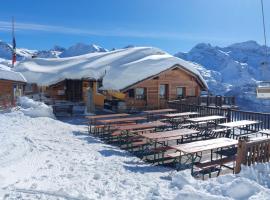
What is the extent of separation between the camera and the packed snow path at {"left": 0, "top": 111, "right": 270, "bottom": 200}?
20.6 ft

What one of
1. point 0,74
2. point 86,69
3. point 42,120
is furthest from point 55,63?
point 42,120

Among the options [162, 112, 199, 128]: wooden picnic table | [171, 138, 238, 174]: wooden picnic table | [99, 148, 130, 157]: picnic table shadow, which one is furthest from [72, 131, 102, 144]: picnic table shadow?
[171, 138, 238, 174]: wooden picnic table

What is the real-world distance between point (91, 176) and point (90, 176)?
0.08 ft

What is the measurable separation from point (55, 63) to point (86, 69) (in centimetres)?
944

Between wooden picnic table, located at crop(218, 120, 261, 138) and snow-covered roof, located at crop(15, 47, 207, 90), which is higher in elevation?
snow-covered roof, located at crop(15, 47, 207, 90)

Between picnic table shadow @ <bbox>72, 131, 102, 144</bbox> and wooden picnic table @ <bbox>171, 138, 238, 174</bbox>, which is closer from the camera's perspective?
wooden picnic table @ <bbox>171, 138, 238, 174</bbox>

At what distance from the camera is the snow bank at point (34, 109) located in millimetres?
17406

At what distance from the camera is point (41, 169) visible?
8320mm

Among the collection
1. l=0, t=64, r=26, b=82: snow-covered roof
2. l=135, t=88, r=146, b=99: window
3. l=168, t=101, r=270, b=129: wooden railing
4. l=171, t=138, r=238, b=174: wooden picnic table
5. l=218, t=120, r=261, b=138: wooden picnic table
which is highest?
l=0, t=64, r=26, b=82: snow-covered roof

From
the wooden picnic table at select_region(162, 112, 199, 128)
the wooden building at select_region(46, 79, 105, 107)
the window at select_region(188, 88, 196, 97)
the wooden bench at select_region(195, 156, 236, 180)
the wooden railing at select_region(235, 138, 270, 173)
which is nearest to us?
the wooden railing at select_region(235, 138, 270, 173)

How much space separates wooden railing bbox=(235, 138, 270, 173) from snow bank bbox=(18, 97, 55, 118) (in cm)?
1208

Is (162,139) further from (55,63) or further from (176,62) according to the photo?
(55,63)

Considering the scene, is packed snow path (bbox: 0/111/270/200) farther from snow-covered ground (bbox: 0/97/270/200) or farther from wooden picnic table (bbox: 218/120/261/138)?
wooden picnic table (bbox: 218/120/261/138)

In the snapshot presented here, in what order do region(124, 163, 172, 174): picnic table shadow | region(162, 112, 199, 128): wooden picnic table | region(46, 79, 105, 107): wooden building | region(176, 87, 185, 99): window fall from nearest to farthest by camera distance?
region(124, 163, 172, 174): picnic table shadow < region(162, 112, 199, 128): wooden picnic table < region(176, 87, 185, 99): window < region(46, 79, 105, 107): wooden building
